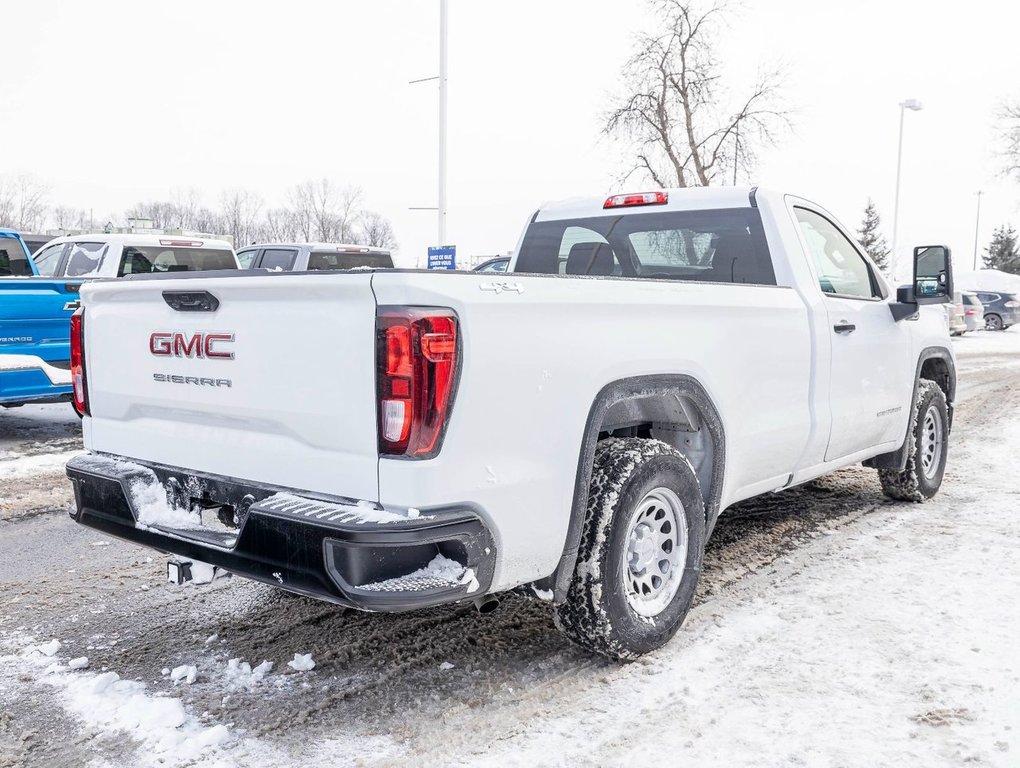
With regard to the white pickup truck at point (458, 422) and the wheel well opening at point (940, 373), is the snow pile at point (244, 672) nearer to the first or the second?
the white pickup truck at point (458, 422)

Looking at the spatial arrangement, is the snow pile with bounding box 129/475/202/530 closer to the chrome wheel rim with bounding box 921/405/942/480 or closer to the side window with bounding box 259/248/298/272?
the chrome wheel rim with bounding box 921/405/942/480

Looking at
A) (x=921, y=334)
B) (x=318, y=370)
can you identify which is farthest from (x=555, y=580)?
(x=921, y=334)

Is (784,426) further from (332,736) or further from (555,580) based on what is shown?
(332,736)

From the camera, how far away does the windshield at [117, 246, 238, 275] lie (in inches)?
419

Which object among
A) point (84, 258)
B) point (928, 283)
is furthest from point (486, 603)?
point (84, 258)

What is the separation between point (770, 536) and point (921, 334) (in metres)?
1.72

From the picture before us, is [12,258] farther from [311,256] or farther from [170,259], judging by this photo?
[311,256]

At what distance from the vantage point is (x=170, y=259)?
10.9 metres

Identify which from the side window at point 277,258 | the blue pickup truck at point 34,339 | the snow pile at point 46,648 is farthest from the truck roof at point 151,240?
the snow pile at point 46,648

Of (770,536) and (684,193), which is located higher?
(684,193)

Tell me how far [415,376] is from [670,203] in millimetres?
2811

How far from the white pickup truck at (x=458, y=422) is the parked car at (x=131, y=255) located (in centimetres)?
732

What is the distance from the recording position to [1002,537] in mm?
5336

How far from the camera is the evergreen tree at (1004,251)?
225ft
